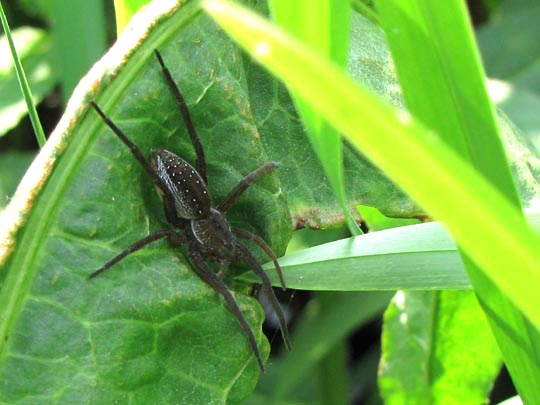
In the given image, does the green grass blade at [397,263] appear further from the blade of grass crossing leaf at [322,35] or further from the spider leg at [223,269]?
the spider leg at [223,269]

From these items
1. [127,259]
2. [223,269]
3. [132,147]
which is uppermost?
[132,147]

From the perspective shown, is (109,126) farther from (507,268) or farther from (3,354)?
(507,268)

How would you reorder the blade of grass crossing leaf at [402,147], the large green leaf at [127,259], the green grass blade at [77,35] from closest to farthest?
the blade of grass crossing leaf at [402,147]
the large green leaf at [127,259]
the green grass blade at [77,35]

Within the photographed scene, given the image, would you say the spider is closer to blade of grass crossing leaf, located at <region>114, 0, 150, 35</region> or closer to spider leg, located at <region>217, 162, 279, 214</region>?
spider leg, located at <region>217, 162, 279, 214</region>

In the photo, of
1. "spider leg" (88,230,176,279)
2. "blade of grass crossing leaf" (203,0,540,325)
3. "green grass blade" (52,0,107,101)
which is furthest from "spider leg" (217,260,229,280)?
"green grass blade" (52,0,107,101)

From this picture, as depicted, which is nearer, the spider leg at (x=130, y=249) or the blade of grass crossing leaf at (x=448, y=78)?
the blade of grass crossing leaf at (x=448, y=78)

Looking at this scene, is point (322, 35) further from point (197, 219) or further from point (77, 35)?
point (77, 35)

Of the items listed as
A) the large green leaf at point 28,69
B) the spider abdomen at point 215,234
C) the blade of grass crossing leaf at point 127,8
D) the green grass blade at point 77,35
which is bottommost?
the spider abdomen at point 215,234

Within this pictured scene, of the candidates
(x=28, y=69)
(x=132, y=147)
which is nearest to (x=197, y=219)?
(x=132, y=147)

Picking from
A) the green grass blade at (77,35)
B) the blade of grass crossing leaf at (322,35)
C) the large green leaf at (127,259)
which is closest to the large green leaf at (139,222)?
the large green leaf at (127,259)
